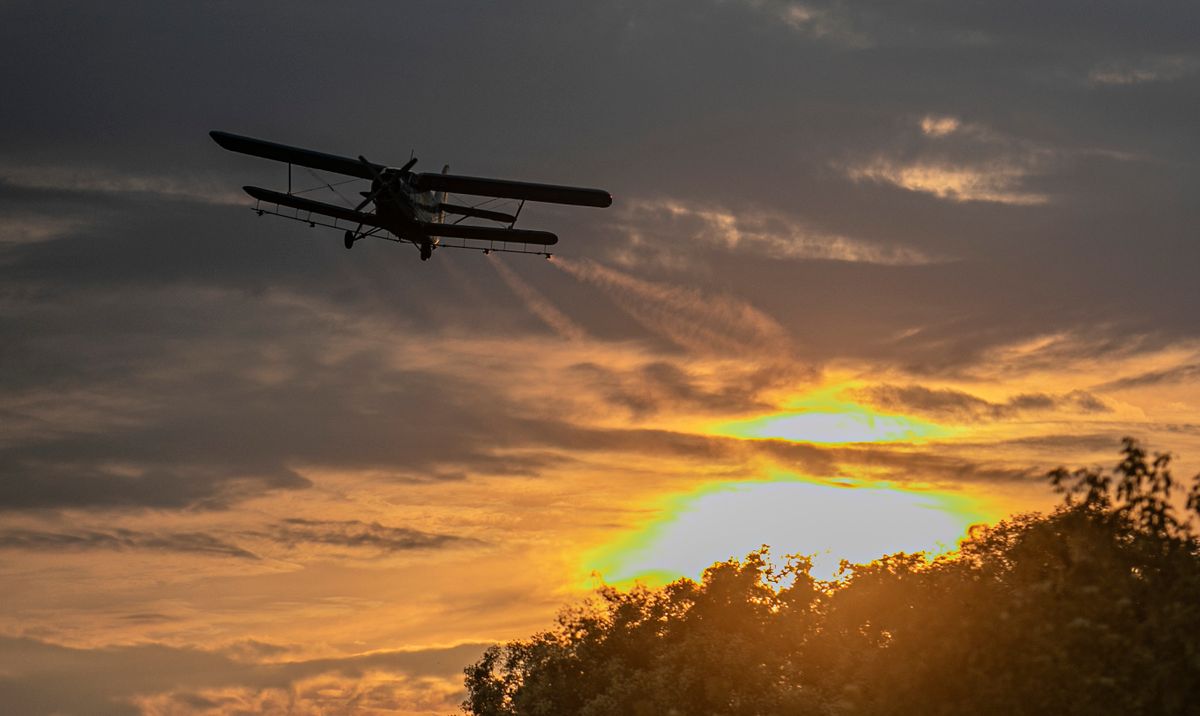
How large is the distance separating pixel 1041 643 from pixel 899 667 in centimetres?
398

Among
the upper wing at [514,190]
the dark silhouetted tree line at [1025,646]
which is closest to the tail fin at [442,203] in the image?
the upper wing at [514,190]

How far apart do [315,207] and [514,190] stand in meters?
10.6

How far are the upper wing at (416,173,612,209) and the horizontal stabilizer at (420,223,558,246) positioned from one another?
6.63 feet

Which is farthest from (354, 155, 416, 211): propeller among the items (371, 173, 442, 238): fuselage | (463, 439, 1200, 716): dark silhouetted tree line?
(463, 439, 1200, 716): dark silhouetted tree line

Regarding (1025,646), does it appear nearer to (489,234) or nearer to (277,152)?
(489,234)

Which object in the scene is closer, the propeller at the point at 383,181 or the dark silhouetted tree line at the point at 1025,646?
the dark silhouetted tree line at the point at 1025,646

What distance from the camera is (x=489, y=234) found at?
6216cm

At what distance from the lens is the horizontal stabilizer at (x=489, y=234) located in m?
60.4

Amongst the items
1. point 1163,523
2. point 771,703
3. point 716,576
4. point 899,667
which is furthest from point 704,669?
point 1163,523

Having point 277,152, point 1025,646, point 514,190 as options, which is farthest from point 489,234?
point 1025,646

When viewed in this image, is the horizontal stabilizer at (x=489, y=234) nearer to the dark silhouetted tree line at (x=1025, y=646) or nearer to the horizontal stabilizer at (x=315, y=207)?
the horizontal stabilizer at (x=315, y=207)

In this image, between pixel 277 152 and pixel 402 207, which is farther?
pixel 277 152

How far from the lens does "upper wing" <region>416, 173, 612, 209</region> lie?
61094mm

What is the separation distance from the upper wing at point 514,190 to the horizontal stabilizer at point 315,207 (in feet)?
11.5
